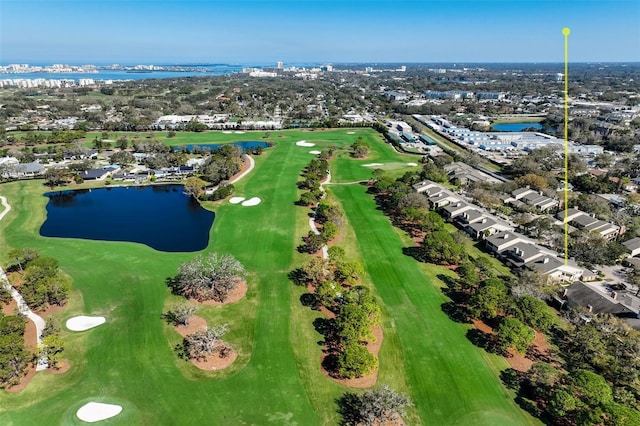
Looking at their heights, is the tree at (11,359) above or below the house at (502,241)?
below

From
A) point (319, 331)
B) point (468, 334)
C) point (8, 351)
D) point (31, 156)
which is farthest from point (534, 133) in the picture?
point (31, 156)

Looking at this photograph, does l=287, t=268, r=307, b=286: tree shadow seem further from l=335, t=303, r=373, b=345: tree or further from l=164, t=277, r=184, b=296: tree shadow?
l=164, t=277, r=184, b=296: tree shadow

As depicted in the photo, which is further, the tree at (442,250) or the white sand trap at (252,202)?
the white sand trap at (252,202)

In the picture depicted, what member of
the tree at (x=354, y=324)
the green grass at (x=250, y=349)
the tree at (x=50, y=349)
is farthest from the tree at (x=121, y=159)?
the tree at (x=354, y=324)

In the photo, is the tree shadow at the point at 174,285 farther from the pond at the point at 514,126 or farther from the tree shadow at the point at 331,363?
the pond at the point at 514,126

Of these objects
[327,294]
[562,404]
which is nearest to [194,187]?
[327,294]

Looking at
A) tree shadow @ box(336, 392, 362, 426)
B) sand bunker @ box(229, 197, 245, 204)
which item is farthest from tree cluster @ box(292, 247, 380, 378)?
sand bunker @ box(229, 197, 245, 204)
